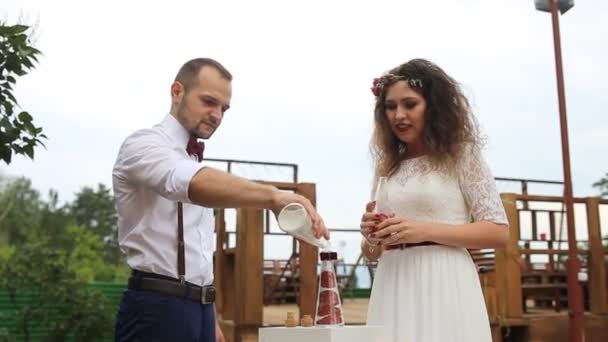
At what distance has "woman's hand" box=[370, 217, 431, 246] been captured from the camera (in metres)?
2.23

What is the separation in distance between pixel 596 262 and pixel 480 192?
515 cm

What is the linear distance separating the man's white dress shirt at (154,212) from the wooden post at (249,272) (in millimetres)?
3400

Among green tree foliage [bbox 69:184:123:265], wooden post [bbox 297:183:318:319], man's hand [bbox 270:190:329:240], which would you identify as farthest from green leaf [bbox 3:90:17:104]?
green tree foliage [bbox 69:184:123:265]

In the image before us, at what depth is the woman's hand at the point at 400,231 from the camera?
87.9 inches

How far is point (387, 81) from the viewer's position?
2.57 meters

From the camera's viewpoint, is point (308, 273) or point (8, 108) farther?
point (308, 273)

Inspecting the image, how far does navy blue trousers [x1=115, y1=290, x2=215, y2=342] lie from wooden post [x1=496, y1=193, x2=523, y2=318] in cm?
462

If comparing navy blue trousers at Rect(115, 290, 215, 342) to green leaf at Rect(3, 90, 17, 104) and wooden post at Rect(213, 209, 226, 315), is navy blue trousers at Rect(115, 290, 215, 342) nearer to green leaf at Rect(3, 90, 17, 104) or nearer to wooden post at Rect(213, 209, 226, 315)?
green leaf at Rect(3, 90, 17, 104)

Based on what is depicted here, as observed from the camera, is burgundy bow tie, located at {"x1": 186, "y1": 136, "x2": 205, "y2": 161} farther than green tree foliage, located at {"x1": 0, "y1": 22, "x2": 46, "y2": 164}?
No

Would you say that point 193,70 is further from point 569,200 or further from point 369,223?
point 569,200

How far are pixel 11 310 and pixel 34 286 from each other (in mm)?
360

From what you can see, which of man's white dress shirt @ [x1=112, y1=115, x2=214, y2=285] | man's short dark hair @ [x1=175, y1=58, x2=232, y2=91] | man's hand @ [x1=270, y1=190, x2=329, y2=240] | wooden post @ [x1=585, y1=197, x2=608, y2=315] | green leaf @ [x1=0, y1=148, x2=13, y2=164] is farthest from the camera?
wooden post @ [x1=585, y1=197, x2=608, y2=315]

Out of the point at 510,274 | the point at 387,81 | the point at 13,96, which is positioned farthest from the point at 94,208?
the point at 387,81

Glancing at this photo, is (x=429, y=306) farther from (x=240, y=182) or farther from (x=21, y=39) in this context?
(x=21, y=39)
